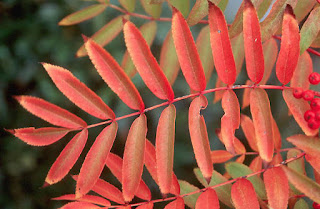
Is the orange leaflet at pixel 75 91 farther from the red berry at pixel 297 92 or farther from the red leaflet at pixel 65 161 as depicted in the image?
the red berry at pixel 297 92

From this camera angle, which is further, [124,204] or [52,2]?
[52,2]

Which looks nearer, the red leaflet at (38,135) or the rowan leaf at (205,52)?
the red leaflet at (38,135)

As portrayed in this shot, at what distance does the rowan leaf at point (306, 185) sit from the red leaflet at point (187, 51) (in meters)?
0.23

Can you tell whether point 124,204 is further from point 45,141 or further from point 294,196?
Result: point 294,196

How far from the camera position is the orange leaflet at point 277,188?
24.7 inches

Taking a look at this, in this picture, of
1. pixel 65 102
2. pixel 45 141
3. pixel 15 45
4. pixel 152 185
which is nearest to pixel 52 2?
pixel 15 45

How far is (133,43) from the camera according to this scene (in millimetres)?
601

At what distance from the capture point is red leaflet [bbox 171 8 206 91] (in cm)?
59

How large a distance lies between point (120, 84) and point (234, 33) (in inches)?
9.5

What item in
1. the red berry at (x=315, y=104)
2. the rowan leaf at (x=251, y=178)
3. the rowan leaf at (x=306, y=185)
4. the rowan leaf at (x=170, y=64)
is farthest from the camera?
the rowan leaf at (x=170, y=64)

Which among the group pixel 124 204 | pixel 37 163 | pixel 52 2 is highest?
pixel 52 2

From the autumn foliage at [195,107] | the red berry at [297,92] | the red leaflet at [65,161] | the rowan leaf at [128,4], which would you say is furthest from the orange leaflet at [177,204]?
the rowan leaf at [128,4]

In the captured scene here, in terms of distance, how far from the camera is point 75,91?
0.64 meters

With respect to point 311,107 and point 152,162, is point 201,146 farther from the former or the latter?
point 311,107
